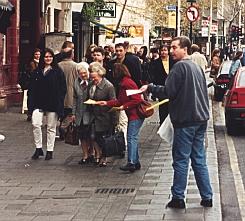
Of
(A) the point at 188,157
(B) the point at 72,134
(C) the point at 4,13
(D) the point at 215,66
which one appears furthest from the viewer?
(D) the point at 215,66

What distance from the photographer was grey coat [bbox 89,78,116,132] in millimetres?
12227

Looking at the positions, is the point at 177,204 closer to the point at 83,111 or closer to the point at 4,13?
the point at 83,111

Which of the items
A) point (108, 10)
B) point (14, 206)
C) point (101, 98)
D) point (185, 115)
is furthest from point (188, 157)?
point (108, 10)

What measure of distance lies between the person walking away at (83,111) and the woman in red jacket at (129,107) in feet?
2.01

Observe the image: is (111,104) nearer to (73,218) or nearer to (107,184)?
(107,184)

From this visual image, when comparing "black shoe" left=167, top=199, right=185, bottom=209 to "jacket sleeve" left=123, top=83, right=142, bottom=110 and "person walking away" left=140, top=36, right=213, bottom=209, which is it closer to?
"person walking away" left=140, top=36, right=213, bottom=209

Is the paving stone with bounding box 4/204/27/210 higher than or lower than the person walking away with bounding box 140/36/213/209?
lower

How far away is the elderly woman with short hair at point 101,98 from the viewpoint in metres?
12.2

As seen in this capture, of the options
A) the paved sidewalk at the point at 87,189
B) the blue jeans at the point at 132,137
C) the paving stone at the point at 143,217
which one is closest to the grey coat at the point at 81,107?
the paved sidewalk at the point at 87,189

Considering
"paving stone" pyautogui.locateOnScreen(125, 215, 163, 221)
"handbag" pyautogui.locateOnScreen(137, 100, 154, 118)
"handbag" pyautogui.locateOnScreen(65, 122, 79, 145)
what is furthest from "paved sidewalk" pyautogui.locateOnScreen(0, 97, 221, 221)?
"handbag" pyautogui.locateOnScreen(137, 100, 154, 118)

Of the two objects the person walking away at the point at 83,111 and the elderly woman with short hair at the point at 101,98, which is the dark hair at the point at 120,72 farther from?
the person walking away at the point at 83,111

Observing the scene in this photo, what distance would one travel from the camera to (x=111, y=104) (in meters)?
11.9

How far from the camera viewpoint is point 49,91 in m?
13.1

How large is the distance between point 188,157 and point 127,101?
2807mm
